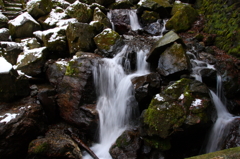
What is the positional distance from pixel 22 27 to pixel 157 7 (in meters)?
8.69

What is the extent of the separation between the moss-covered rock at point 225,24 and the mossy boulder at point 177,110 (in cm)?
401

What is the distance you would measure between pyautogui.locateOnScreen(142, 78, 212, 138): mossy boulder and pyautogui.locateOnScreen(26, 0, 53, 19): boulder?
30.5 ft

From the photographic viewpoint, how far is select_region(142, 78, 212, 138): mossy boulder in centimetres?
343

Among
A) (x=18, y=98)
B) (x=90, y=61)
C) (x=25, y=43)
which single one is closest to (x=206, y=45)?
(x=90, y=61)

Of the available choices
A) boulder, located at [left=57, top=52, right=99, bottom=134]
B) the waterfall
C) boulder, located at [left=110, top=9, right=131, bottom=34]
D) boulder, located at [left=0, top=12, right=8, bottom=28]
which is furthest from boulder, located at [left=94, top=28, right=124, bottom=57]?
boulder, located at [left=0, top=12, right=8, bottom=28]

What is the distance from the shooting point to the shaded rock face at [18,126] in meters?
3.70

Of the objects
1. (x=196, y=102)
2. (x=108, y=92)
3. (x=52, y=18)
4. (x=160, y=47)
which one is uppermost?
(x=52, y=18)

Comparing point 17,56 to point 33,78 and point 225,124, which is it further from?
point 225,124

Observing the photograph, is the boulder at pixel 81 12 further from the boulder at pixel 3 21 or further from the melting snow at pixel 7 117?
the melting snow at pixel 7 117

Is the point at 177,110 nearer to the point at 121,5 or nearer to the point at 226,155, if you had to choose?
the point at 226,155

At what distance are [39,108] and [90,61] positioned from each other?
236cm

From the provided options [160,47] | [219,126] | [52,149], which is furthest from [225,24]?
[52,149]

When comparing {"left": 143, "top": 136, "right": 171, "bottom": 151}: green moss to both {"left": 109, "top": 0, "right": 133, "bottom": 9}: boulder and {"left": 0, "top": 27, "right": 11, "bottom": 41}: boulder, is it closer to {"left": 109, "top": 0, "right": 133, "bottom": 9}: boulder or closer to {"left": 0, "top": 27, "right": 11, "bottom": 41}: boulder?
{"left": 0, "top": 27, "right": 11, "bottom": 41}: boulder

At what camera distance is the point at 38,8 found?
9.05 m
